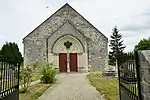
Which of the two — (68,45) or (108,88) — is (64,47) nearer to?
(68,45)

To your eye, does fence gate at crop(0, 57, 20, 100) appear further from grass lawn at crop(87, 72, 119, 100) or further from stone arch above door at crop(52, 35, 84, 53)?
stone arch above door at crop(52, 35, 84, 53)

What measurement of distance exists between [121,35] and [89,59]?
2870 cm

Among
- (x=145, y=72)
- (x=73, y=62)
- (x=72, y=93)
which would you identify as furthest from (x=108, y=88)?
(x=73, y=62)

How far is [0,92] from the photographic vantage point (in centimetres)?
573

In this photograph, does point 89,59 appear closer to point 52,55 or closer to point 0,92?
point 52,55

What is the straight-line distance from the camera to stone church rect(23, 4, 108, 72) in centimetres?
3306

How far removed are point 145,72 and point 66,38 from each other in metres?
29.3

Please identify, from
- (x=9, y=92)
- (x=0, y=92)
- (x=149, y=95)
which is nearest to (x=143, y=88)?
(x=149, y=95)

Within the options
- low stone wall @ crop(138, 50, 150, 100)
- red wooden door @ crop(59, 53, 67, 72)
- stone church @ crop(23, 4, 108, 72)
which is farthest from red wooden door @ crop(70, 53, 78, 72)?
low stone wall @ crop(138, 50, 150, 100)

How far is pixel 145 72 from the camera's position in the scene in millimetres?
4355

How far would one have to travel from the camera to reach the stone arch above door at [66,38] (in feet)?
108

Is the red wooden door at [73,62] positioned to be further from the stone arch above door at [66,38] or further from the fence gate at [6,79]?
the fence gate at [6,79]

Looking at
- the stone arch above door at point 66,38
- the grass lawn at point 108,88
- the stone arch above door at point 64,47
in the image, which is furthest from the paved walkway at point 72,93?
the stone arch above door at point 64,47

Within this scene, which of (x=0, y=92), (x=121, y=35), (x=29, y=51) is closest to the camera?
(x=0, y=92)
